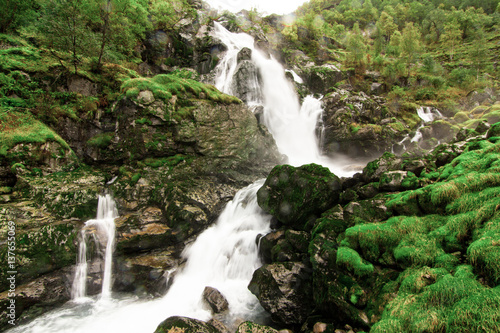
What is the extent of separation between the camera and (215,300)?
760 centimetres

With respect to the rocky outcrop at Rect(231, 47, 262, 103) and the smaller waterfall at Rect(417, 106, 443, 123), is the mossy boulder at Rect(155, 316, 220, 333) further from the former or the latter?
the smaller waterfall at Rect(417, 106, 443, 123)

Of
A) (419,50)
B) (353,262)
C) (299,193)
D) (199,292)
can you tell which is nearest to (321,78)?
(419,50)

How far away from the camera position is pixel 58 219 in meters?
8.95

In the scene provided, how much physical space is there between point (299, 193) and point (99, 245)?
8207mm

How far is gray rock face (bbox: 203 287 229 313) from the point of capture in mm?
7442

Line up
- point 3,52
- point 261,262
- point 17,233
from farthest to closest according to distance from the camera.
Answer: point 3,52 < point 261,262 < point 17,233

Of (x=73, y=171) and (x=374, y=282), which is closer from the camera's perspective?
(x=374, y=282)

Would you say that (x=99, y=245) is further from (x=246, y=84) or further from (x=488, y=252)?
(x=246, y=84)

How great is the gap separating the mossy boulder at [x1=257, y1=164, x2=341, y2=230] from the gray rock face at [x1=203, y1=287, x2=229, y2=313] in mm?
3535

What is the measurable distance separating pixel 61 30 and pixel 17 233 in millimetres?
11338

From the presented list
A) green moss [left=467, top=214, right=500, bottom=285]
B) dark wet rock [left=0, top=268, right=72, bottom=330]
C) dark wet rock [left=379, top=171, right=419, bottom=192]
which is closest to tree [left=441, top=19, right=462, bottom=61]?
dark wet rock [left=379, top=171, right=419, bottom=192]

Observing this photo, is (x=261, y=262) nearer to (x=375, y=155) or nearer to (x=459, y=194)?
(x=459, y=194)

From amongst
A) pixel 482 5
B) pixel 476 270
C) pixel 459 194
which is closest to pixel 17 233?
pixel 476 270

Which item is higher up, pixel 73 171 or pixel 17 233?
pixel 73 171
